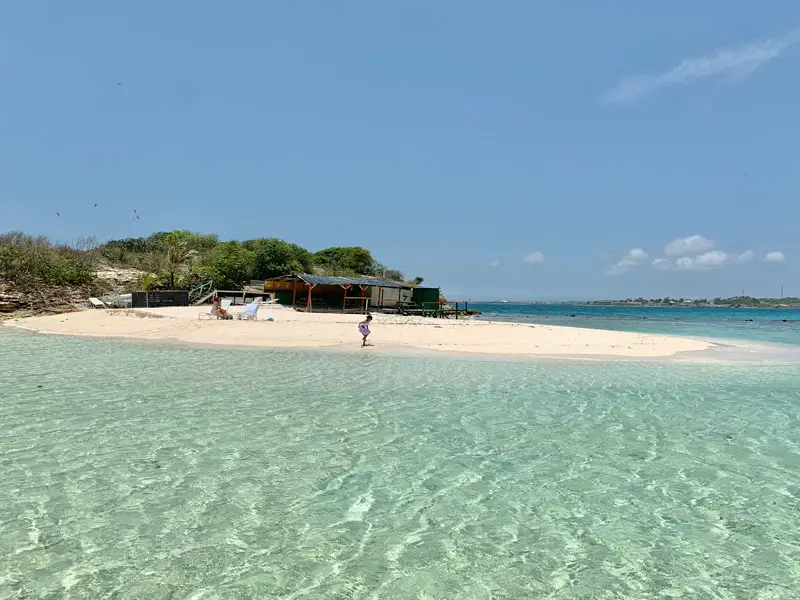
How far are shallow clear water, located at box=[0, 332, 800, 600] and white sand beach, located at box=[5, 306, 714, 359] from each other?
9.41 m

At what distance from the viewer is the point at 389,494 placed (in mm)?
5258

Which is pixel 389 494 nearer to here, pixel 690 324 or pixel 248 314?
pixel 248 314

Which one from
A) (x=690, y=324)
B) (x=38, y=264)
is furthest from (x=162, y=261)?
(x=690, y=324)

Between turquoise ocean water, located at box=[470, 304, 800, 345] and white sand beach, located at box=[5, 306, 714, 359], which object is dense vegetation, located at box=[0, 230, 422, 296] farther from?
turquoise ocean water, located at box=[470, 304, 800, 345]

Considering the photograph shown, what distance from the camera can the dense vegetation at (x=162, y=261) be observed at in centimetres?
3469

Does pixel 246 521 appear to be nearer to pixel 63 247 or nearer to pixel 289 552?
pixel 289 552

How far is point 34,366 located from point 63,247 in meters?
33.4

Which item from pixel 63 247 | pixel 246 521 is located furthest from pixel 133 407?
pixel 63 247

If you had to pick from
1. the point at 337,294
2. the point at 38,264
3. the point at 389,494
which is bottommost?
the point at 389,494

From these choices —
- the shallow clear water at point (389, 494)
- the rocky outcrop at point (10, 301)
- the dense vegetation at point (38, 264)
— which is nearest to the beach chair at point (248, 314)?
the rocky outcrop at point (10, 301)

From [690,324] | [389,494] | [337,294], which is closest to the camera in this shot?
[389,494]

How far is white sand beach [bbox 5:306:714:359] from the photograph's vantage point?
19984 mm

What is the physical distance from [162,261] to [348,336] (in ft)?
93.4

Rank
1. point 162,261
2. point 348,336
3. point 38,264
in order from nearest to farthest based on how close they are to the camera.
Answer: point 348,336
point 38,264
point 162,261
